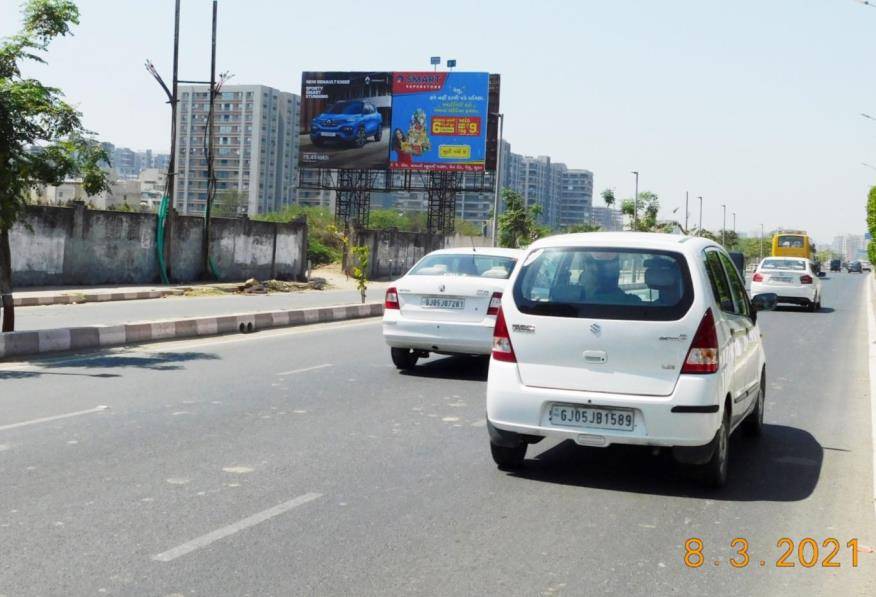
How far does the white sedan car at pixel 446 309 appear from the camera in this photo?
11945mm

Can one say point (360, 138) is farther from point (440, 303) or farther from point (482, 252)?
point (440, 303)

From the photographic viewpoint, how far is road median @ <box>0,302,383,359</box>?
13.2 m

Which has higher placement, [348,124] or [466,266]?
[348,124]

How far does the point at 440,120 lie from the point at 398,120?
95.7 inches

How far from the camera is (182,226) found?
32281 mm

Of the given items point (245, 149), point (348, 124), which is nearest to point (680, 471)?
point (348, 124)

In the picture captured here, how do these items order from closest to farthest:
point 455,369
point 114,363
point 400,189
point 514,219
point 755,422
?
1. point 755,422
2. point 114,363
3. point 455,369
4. point 400,189
5. point 514,219

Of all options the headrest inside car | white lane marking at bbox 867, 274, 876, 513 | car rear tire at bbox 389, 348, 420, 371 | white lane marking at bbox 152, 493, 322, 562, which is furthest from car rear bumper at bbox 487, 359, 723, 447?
car rear tire at bbox 389, 348, 420, 371

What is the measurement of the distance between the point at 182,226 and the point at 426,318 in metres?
21.8

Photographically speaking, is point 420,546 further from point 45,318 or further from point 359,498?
point 45,318

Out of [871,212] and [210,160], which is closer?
[210,160]

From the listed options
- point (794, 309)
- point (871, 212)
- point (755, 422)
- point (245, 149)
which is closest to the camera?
point (755, 422)

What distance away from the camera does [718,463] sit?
6629 mm

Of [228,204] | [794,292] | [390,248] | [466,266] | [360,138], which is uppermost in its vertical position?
[228,204]
